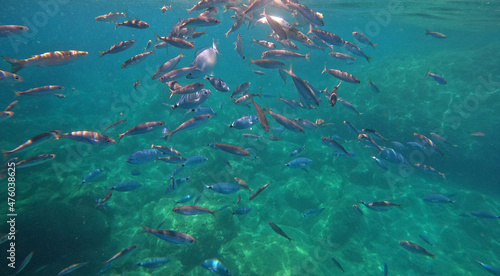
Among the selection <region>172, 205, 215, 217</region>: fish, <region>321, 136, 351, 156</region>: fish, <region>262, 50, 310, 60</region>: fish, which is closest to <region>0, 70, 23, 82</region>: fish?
<region>172, 205, 215, 217</region>: fish

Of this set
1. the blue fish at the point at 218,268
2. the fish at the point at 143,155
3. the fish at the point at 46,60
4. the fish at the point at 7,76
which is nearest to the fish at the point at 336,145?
the blue fish at the point at 218,268

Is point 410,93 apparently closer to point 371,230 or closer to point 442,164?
point 442,164

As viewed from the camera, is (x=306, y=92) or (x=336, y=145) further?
(x=336, y=145)

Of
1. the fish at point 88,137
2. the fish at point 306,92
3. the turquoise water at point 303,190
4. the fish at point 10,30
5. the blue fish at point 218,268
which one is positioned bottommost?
the turquoise water at point 303,190

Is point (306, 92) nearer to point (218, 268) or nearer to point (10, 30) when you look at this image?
point (218, 268)

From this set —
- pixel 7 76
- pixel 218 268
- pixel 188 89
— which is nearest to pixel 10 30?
pixel 7 76

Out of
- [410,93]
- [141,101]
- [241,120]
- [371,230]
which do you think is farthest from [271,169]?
[141,101]

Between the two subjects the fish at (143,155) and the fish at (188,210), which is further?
the fish at (143,155)

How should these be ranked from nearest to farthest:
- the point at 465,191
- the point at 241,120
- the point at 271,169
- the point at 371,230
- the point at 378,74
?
the point at 241,120, the point at 371,230, the point at 465,191, the point at 271,169, the point at 378,74

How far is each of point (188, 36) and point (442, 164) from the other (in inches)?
633

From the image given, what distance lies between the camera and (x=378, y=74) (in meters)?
17.6

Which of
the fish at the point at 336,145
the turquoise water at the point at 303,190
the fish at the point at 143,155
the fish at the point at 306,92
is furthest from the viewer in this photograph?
the turquoise water at the point at 303,190

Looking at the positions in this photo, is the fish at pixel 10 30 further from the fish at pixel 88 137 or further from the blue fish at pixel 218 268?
the blue fish at pixel 218 268

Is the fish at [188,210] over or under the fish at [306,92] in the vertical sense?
under
